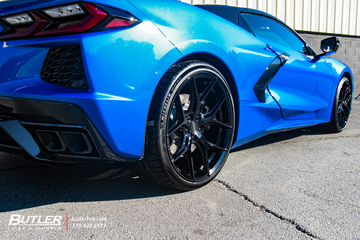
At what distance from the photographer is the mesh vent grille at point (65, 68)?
152 centimetres

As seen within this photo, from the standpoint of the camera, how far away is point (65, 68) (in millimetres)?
1538

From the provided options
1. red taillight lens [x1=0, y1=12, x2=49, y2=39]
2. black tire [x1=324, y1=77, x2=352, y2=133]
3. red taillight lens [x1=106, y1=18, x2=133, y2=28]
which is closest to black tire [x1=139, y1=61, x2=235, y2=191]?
red taillight lens [x1=106, y1=18, x2=133, y2=28]

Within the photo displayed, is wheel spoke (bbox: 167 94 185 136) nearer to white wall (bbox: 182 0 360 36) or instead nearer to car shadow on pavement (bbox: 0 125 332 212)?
car shadow on pavement (bbox: 0 125 332 212)

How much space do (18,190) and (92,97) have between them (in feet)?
2.88

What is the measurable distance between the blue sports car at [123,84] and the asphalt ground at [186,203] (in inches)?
8.3

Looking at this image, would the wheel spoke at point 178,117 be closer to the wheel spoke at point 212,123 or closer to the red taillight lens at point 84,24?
the wheel spoke at point 212,123

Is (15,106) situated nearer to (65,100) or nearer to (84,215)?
(65,100)

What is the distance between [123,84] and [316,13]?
25.5 ft

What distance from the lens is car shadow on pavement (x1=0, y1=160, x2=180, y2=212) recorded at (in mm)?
1840

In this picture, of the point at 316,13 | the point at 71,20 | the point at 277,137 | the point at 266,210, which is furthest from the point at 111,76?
the point at 316,13

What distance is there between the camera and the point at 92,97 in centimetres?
151

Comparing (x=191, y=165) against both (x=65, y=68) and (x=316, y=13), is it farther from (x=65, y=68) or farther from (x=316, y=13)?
(x=316, y=13)

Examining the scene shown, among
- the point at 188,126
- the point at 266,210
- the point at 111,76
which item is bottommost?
the point at 266,210

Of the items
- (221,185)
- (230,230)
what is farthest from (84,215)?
(221,185)
